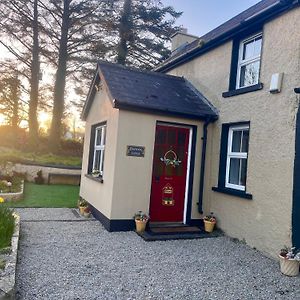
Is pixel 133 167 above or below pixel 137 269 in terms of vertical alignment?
above

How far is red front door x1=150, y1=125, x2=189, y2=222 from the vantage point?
8.46 metres

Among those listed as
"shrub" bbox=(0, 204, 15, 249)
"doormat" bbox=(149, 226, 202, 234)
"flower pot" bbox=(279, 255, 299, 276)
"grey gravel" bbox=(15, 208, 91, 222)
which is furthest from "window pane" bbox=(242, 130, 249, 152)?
"shrub" bbox=(0, 204, 15, 249)

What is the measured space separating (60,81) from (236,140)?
16.9 metres

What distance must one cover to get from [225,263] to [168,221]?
112 inches

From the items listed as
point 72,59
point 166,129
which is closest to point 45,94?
point 72,59

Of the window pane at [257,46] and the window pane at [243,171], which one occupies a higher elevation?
the window pane at [257,46]

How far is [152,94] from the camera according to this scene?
28.2 ft

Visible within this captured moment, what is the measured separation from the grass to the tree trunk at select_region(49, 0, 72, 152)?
5.29 ft

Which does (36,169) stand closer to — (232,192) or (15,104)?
(15,104)

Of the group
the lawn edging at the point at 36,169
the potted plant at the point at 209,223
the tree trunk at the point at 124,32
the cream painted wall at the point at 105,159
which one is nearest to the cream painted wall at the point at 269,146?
the potted plant at the point at 209,223

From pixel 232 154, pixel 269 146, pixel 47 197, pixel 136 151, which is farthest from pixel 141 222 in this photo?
pixel 47 197

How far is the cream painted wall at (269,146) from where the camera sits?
624 centimetres

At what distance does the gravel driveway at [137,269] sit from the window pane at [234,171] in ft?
5.09

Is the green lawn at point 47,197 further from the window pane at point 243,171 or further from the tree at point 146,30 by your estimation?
the tree at point 146,30
